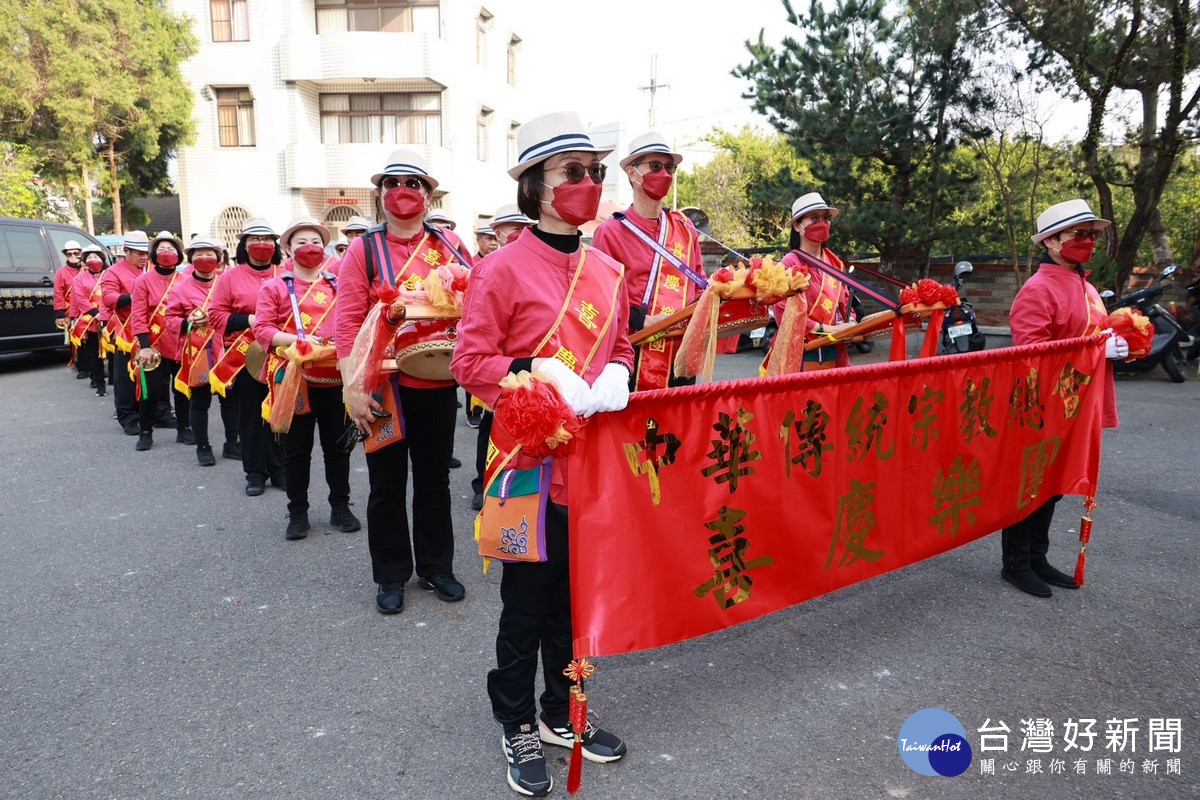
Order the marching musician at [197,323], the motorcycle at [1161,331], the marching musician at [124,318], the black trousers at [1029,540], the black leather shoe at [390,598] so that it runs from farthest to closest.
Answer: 1. the motorcycle at [1161,331]
2. the marching musician at [124,318]
3. the marching musician at [197,323]
4. the black trousers at [1029,540]
5. the black leather shoe at [390,598]

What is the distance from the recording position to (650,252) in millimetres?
4055

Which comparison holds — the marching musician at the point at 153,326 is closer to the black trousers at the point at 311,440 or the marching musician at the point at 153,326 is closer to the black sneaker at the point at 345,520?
the black trousers at the point at 311,440

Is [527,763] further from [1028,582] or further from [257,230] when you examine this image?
[257,230]

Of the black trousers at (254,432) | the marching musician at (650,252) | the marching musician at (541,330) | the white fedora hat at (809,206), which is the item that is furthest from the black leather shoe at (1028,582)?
the black trousers at (254,432)

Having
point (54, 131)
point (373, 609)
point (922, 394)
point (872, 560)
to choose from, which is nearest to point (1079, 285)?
point (922, 394)

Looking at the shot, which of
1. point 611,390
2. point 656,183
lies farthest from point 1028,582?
point 611,390

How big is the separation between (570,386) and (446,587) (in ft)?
7.05

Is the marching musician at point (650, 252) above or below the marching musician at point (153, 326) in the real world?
above

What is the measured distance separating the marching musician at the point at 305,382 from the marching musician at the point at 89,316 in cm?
679

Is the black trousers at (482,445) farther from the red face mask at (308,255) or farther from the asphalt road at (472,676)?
the red face mask at (308,255)

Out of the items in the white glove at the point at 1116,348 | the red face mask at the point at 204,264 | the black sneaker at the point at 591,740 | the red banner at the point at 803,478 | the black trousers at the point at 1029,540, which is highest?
the red face mask at the point at 204,264

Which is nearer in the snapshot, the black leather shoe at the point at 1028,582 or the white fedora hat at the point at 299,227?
the black leather shoe at the point at 1028,582

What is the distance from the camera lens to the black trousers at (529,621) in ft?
8.31

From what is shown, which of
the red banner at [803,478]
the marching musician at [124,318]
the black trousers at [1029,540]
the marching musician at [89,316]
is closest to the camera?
the red banner at [803,478]
